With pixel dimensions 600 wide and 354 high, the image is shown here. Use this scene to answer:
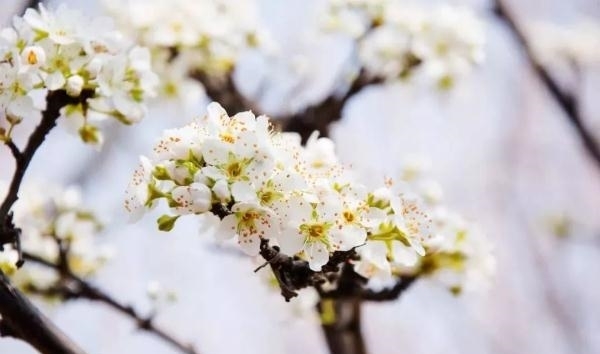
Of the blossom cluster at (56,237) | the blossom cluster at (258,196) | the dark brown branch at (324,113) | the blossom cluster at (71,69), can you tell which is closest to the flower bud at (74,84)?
the blossom cluster at (71,69)

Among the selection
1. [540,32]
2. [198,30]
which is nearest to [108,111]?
[198,30]

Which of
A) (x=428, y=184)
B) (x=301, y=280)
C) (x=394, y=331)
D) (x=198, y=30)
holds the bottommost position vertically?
(x=394, y=331)

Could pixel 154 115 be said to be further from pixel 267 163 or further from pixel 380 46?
pixel 267 163

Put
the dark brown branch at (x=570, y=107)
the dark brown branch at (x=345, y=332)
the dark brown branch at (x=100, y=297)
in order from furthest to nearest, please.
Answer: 1. the dark brown branch at (x=570, y=107)
2. the dark brown branch at (x=345, y=332)
3. the dark brown branch at (x=100, y=297)

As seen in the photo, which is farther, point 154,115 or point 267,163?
point 154,115

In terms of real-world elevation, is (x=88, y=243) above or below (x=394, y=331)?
above

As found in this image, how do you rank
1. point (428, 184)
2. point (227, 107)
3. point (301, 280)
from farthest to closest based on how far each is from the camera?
point (227, 107) < point (428, 184) < point (301, 280)

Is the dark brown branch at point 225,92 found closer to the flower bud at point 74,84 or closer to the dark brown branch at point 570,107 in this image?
the flower bud at point 74,84
